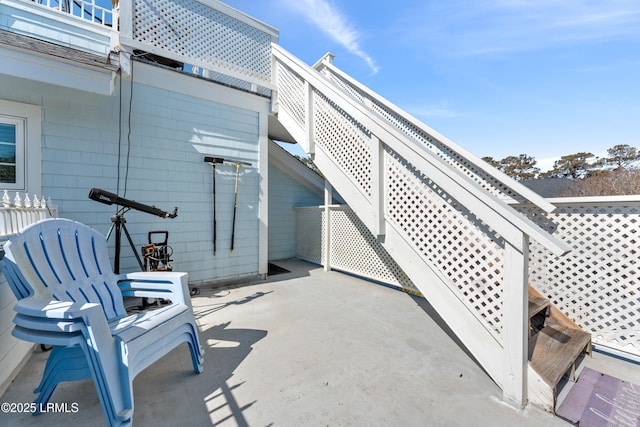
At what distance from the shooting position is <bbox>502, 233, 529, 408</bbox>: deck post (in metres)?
1.85

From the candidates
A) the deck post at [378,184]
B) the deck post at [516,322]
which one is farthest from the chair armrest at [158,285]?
the deck post at [516,322]

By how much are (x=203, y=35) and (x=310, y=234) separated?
478 centimetres

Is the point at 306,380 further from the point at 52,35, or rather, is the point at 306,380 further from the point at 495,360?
the point at 52,35

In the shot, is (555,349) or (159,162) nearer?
(555,349)

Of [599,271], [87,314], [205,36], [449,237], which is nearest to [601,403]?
[599,271]

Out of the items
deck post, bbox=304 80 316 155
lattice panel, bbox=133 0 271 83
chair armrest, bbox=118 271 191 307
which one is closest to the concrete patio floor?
chair armrest, bbox=118 271 191 307

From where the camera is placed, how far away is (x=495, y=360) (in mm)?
2031

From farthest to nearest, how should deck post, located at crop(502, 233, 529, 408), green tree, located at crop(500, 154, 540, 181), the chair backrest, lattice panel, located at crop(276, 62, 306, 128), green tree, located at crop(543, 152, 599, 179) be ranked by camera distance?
green tree, located at crop(500, 154, 540, 181) → green tree, located at crop(543, 152, 599, 179) → lattice panel, located at crop(276, 62, 306, 128) → deck post, located at crop(502, 233, 529, 408) → the chair backrest

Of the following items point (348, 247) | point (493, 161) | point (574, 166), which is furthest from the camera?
point (493, 161)

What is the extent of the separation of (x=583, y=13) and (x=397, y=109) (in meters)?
3.11

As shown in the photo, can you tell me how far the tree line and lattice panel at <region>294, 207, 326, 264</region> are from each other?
766 centimetres

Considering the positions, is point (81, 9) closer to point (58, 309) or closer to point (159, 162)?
point (159, 162)

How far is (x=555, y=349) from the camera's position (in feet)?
7.47

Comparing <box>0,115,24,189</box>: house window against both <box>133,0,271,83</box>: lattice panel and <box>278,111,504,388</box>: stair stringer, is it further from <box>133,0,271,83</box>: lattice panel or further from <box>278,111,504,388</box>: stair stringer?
<box>278,111,504,388</box>: stair stringer
